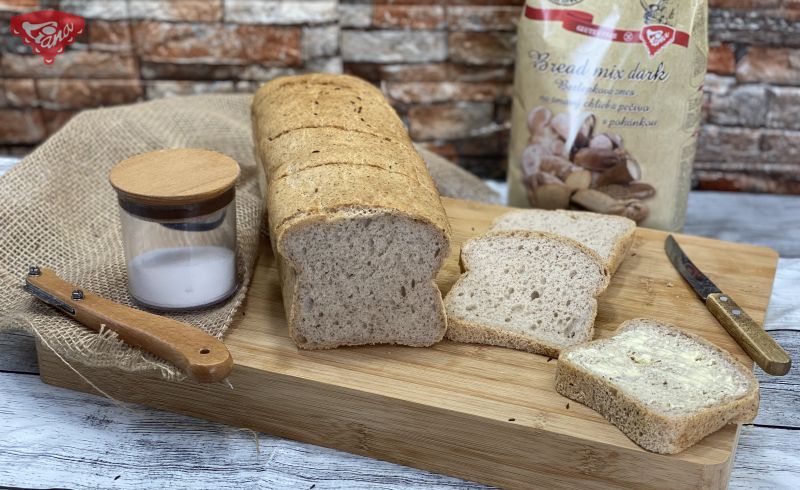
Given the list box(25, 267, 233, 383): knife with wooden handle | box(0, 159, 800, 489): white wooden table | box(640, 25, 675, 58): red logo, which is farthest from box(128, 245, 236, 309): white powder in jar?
box(640, 25, 675, 58): red logo

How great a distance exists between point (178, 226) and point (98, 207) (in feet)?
2.15

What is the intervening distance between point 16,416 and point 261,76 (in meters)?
1.80

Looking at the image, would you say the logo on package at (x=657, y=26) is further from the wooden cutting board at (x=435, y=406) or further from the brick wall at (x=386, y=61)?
the wooden cutting board at (x=435, y=406)

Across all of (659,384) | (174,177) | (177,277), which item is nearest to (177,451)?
(177,277)

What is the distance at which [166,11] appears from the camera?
134 inches

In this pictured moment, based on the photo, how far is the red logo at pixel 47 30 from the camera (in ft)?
6.79

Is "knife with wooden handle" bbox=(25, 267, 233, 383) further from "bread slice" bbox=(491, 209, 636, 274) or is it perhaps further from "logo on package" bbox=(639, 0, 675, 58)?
"logo on package" bbox=(639, 0, 675, 58)

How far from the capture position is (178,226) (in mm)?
2213

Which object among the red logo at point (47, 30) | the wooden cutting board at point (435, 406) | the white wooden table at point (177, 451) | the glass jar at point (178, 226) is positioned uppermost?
the red logo at point (47, 30)

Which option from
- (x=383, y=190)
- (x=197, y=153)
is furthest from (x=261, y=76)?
(x=383, y=190)

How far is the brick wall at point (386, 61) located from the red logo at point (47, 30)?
1358mm

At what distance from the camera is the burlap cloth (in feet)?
7.07

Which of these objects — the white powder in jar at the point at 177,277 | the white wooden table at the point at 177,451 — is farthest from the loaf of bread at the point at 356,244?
the white wooden table at the point at 177,451

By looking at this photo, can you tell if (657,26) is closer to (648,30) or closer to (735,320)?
(648,30)
